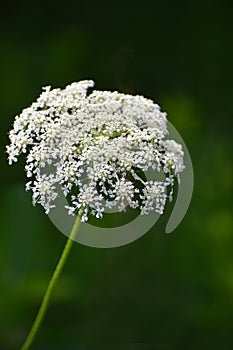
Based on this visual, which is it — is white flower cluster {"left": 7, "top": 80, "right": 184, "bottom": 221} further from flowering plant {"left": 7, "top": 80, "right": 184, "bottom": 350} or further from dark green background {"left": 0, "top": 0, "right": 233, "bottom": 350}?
dark green background {"left": 0, "top": 0, "right": 233, "bottom": 350}

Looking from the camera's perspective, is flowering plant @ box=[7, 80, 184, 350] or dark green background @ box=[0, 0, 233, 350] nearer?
flowering plant @ box=[7, 80, 184, 350]

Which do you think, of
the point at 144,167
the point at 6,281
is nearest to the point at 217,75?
the point at 6,281

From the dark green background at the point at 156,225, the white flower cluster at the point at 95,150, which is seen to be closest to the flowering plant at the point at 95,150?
the white flower cluster at the point at 95,150

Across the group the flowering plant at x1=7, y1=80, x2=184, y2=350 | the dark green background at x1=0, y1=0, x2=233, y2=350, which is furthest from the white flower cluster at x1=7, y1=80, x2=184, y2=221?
the dark green background at x1=0, y1=0, x2=233, y2=350

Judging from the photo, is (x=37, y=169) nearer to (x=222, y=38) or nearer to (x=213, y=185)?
(x=213, y=185)

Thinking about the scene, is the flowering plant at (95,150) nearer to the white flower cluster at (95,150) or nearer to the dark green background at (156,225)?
the white flower cluster at (95,150)
